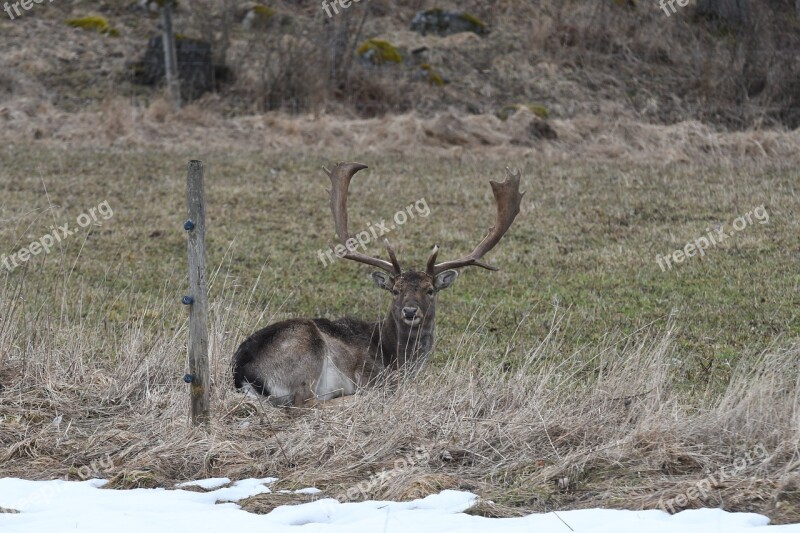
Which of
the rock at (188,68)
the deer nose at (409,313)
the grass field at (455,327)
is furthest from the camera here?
the rock at (188,68)

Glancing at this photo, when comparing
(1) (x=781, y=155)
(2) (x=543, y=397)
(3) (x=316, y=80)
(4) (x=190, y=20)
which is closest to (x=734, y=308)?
(2) (x=543, y=397)

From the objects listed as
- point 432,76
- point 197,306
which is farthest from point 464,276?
point 432,76

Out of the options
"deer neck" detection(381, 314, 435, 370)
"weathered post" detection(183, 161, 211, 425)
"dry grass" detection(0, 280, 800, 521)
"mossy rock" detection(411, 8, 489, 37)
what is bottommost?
"mossy rock" detection(411, 8, 489, 37)

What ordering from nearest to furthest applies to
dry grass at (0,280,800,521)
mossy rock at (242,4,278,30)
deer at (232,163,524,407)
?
dry grass at (0,280,800,521)
deer at (232,163,524,407)
mossy rock at (242,4,278,30)

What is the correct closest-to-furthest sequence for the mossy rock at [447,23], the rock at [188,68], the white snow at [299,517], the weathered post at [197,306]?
the white snow at [299,517], the weathered post at [197,306], the rock at [188,68], the mossy rock at [447,23]

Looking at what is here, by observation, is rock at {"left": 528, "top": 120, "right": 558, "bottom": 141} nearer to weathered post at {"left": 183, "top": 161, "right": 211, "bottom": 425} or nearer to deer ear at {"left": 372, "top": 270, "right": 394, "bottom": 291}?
deer ear at {"left": 372, "top": 270, "right": 394, "bottom": 291}

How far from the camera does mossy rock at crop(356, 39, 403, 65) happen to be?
26.1m

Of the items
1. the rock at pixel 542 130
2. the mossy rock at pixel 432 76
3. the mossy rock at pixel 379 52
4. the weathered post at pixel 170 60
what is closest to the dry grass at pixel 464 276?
the rock at pixel 542 130

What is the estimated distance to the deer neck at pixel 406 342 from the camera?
9445 mm

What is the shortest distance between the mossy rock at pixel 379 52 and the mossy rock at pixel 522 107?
330 cm

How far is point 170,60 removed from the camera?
24500 millimetres

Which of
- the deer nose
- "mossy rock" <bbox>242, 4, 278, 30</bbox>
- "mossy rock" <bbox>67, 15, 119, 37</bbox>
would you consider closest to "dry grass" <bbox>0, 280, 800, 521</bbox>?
the deer nose

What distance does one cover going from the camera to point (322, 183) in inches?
746

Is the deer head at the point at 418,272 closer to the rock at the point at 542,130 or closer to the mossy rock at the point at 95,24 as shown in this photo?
the rock at the point at 542,130
